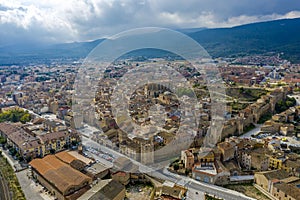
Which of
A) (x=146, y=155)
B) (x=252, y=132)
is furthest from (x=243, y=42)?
(x=146, y=155)

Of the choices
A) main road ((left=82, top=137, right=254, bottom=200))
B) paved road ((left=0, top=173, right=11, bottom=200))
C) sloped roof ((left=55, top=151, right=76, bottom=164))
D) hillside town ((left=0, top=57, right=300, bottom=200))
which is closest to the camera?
main road ((left=82, top=137, right=254, bottom=200))

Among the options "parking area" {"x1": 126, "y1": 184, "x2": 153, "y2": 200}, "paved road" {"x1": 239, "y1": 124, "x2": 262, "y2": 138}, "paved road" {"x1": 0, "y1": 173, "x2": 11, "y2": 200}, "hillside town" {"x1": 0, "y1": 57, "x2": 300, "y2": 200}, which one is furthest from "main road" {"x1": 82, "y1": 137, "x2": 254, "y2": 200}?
"paved road" {"x1": 239, "y1": 124, "x2": 262, "y2": 138}

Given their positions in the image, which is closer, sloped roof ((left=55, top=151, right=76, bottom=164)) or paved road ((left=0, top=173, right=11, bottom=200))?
paved road ((left=0, top=173, right=11, bottom=200))

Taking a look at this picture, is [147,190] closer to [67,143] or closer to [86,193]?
[86,193]

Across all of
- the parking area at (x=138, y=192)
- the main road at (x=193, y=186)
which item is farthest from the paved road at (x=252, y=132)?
the parking area at (x=138, y=192)

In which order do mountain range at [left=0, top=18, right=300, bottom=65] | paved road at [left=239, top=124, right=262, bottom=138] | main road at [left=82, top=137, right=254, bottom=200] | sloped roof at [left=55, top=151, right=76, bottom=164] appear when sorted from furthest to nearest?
mountain range at [left=0, top=18, right=300, bottom=65] < paved road at [left=239, top=124, right=262, bottom=138] < sloped roof at [left=55, top=151, right=76, bottom=164] < main road at [left=82, top=137, right=254, bottom=200]

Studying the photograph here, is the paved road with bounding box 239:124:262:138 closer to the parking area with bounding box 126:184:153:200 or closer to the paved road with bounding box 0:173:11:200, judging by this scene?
the parking area with bounding box 126:184:153:200

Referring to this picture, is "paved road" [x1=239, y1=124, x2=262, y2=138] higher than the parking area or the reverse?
higher

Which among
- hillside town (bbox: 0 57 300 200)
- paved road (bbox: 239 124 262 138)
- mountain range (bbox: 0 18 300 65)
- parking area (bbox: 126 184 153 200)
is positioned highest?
mountain range (bbox: 0 18 300 65)

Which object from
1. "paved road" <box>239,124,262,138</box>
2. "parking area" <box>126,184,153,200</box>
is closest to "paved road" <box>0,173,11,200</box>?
"parking area" <box>126,184,153,200</box>

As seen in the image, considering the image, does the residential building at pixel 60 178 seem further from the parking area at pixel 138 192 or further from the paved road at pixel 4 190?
the parking area at pixel 138 192
